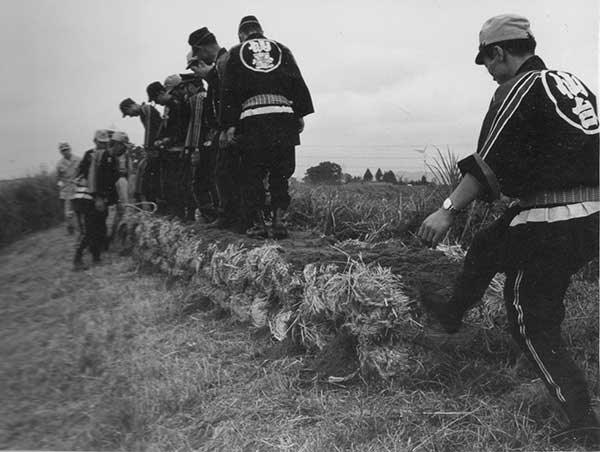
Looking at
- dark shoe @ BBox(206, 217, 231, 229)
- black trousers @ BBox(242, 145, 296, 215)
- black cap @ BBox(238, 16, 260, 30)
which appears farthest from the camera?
dark shoe @ BBox(206, 217, 231, 229)

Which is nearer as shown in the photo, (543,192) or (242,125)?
(543,192)

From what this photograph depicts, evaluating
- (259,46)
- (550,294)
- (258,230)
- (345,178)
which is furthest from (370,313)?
(345,178)

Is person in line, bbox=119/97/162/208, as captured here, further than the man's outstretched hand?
Yes

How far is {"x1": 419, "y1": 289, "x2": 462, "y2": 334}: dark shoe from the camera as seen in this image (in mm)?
2574

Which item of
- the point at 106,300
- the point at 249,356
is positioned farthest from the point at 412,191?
the point at 106,300

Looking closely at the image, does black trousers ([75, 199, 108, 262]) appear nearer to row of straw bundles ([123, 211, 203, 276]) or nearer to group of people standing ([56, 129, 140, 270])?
group of people standing ([56, 129, 140, 270])

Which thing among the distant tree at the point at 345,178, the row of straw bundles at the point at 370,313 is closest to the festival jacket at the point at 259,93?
the row of straw bundles at the point at 370,313

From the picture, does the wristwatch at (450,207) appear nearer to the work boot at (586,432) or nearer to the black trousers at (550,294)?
Result: the black trousers at (550,294)

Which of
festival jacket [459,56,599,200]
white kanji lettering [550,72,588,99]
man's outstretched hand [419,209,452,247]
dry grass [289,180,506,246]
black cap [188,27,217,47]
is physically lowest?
dry grass [289,180,506,246]

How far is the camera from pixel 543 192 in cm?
220

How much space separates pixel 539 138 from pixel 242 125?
2.40 meters

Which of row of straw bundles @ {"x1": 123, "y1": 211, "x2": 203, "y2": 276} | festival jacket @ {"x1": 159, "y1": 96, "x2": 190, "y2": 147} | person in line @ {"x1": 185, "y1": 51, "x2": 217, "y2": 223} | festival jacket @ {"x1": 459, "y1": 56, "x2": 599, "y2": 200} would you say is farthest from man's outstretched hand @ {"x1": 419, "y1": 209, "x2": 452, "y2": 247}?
festival jacket @ {"x1": 159, "y1": 96, "x2": 190, "y2": 147}

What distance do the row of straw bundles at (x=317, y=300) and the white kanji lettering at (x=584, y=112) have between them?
99cm

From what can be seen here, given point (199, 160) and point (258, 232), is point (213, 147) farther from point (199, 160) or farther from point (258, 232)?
point (258, 232)
